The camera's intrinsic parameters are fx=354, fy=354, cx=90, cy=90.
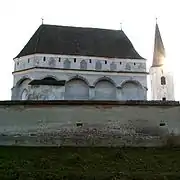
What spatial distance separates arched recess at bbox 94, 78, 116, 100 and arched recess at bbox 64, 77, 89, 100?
109 cm

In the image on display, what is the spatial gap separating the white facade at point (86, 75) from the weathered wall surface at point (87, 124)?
681 inches

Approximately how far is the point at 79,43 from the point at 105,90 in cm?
549

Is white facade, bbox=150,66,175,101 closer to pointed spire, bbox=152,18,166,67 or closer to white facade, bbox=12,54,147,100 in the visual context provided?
pointed spire, bbox=152,18,166,67

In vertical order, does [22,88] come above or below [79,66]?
below

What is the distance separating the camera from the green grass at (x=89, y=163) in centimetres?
920

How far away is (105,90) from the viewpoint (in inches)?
1336

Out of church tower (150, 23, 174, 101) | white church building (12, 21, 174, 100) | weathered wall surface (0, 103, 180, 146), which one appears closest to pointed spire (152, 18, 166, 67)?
church tower (150, 23, 174, 101)

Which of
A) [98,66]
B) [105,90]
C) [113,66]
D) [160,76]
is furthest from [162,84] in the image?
[98,66]

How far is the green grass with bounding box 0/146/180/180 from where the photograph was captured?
920cm

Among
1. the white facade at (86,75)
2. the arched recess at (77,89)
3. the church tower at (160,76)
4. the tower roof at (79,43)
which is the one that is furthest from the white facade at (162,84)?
the arched recess at (77,89)

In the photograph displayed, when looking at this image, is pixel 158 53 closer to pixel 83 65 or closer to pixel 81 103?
pixel 83 65

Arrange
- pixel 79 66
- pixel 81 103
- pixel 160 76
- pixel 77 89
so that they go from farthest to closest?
pixel 160 76, pixel 79 66, pixel 77 89, pixel 81 103

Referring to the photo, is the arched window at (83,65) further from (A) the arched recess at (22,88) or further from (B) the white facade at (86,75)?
(A) the arched recess at (22,88)

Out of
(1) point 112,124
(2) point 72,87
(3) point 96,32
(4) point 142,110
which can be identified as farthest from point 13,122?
(3) point 96,32
